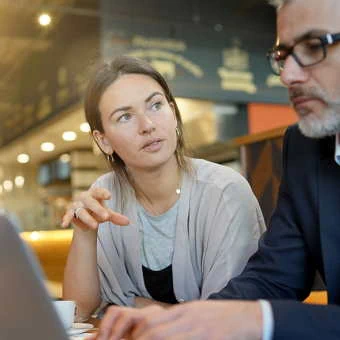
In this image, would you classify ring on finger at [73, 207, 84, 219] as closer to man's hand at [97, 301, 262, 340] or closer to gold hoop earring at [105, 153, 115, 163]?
gold hoop earring at [105, 153, 115, 163]

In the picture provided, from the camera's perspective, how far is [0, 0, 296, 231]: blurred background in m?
6.26

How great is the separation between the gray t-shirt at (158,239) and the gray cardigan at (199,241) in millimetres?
27

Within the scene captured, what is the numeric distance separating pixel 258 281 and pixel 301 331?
43 centimetres

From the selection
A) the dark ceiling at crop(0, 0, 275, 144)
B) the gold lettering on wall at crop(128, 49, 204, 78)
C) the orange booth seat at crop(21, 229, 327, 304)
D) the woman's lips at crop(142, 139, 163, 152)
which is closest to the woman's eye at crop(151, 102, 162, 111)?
the woman's lips at crop(142, 139, 163, 152)

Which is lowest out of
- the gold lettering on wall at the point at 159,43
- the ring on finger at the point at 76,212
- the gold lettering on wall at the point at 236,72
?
the ring on finger at the point at 76,212

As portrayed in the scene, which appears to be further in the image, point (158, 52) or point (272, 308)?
point (158, 52)

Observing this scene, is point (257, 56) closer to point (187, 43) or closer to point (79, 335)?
point (187, 43)

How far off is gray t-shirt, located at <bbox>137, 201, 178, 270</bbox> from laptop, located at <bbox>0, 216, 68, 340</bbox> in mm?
1026

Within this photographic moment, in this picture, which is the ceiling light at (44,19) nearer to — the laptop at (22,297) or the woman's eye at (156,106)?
the woman's eye at (156,106)

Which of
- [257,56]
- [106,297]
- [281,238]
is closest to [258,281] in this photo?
[281,238]

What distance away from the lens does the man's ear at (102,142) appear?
184cm

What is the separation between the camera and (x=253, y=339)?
0.83 meters

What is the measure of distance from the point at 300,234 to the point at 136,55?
4931 mm

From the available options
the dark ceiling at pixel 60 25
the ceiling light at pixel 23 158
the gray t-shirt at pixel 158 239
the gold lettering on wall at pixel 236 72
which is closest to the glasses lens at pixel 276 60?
the gray t-shirt at pixel 158 239
